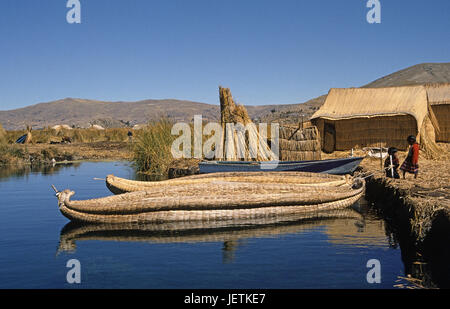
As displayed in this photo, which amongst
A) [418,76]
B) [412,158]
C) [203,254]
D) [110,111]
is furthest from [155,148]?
[110,111]

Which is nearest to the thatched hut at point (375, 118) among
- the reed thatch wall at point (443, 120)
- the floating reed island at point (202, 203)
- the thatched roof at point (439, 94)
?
the reed thatch wall at point (443, 120)

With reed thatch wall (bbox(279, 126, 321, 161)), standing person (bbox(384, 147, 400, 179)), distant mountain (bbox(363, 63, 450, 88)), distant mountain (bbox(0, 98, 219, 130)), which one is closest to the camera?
standing person (bbox(384, 147, 400, 179))

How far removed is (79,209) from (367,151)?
13484 millimetres

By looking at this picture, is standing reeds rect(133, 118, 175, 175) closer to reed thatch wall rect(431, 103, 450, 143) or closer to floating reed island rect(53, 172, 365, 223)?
floating reed island rect(53, 172, 365, 223)

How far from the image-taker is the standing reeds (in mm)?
20516

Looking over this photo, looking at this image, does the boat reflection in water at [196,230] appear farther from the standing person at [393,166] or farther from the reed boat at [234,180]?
the standing person at [393,166]

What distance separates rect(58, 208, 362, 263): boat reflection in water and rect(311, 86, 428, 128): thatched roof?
34.2 ft

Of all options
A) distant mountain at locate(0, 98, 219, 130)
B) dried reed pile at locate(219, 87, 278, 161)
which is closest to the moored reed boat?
dried reed pile at locate(219, 87, 278, 161)

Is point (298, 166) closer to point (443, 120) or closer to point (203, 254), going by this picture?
point (203, 254)

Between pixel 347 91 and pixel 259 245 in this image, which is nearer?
pixel 259 245

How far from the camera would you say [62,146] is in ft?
112

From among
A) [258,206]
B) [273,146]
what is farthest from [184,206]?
[273,146]
